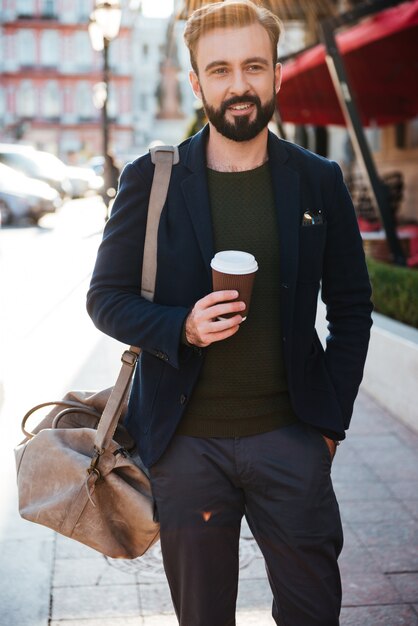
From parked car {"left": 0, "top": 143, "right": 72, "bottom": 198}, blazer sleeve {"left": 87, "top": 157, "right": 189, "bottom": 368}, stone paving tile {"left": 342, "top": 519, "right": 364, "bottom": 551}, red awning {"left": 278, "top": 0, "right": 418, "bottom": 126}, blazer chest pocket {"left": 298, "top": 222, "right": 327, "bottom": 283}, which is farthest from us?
parked car {"left": 0, "top": 143, "right": 72, "bottom": 198}

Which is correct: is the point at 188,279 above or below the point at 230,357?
above

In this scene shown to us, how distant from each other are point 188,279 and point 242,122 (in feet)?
1.41

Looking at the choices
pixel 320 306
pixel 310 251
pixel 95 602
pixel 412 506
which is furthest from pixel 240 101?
pixel 320 306

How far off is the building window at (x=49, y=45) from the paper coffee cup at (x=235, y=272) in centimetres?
6777

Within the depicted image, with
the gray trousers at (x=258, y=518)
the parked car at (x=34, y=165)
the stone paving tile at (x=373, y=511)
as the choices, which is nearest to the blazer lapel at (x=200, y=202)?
the gray trousers at (x=258, y=518)

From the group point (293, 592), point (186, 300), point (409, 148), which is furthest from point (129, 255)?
point (409, 148)

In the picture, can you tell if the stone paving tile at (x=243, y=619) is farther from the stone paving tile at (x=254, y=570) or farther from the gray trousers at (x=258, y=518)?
the gray trousers at (x=258, y=518)

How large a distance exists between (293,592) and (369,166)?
20.7 ft

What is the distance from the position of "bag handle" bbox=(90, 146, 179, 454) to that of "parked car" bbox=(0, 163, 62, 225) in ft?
65.2

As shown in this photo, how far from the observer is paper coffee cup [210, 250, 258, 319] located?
6.62ft

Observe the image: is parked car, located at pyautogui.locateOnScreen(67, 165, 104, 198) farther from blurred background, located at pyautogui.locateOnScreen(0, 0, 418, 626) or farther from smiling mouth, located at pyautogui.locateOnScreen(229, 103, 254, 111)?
smiling mouth, located at pyautogui.locateOnScreen(229, 103, 254, 111)

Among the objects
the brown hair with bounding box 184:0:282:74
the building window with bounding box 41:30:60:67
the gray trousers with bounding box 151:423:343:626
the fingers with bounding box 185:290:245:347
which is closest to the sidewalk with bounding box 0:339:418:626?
the gray trousers with bounding box 151:423:343:626

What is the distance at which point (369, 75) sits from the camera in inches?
436

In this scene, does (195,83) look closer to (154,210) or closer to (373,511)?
(154,210)
